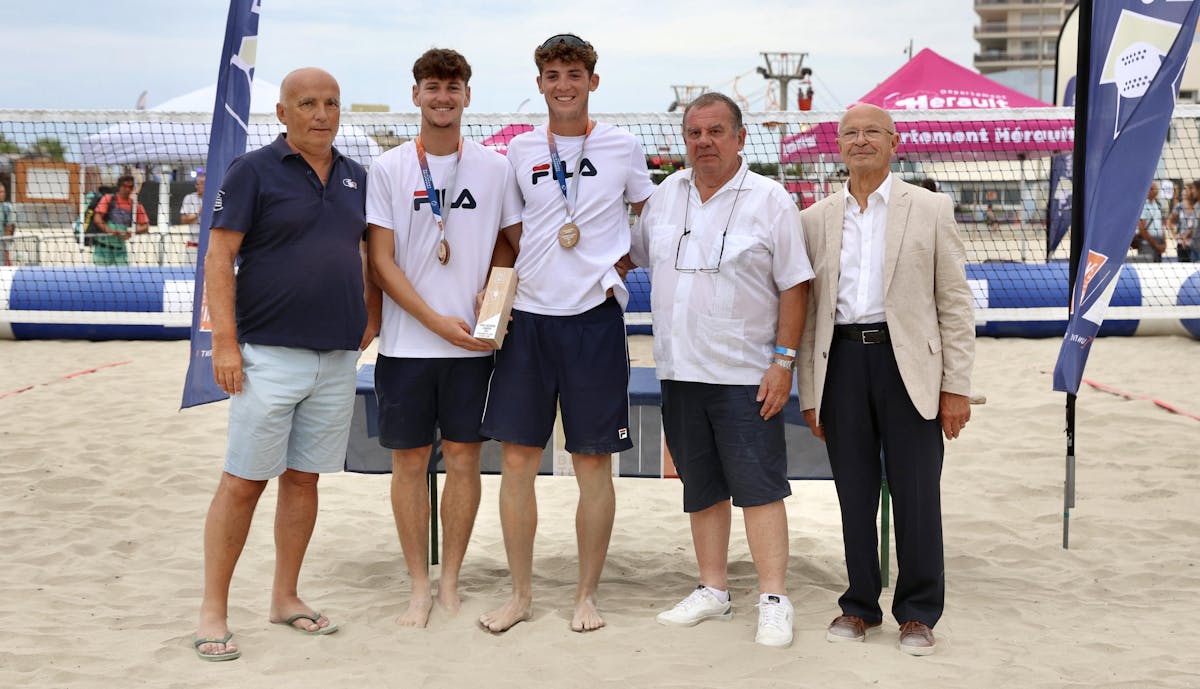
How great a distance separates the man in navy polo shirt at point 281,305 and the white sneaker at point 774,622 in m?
1.74

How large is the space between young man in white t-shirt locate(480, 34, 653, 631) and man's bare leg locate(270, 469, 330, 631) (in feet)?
2.30

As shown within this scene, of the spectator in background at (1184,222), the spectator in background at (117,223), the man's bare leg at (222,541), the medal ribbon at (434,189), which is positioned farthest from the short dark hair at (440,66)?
the spectator in background at (1184,222)

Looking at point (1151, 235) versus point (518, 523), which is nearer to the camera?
point (518, 523)

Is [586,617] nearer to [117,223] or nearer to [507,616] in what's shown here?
[507,616]

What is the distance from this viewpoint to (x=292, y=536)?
13.9 ft

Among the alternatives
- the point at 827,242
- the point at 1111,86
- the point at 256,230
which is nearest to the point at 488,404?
the point at 256,230

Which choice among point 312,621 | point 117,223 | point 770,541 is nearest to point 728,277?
point 770,541

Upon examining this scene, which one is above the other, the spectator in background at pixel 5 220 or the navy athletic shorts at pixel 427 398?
the spectator in background at pixel 5 220

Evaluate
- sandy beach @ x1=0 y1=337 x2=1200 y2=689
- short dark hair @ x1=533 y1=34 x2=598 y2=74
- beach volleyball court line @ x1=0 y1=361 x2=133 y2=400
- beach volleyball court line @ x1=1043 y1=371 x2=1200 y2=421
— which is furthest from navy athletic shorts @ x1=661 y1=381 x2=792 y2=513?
beach volleyball court line @ x1=0 y1=361 x2=133 y2=400

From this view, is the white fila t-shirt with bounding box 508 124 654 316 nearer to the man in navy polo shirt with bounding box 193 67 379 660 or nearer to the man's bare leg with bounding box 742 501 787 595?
the man in navy polo shirt with bounding box 193 67 379 660

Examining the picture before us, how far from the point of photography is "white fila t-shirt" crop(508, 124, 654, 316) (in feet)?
13.5

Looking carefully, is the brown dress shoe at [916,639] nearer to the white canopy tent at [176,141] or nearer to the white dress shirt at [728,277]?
the white dress shirt at [728,277]

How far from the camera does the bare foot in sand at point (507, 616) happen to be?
4207mm

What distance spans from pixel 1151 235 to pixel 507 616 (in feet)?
47.6
